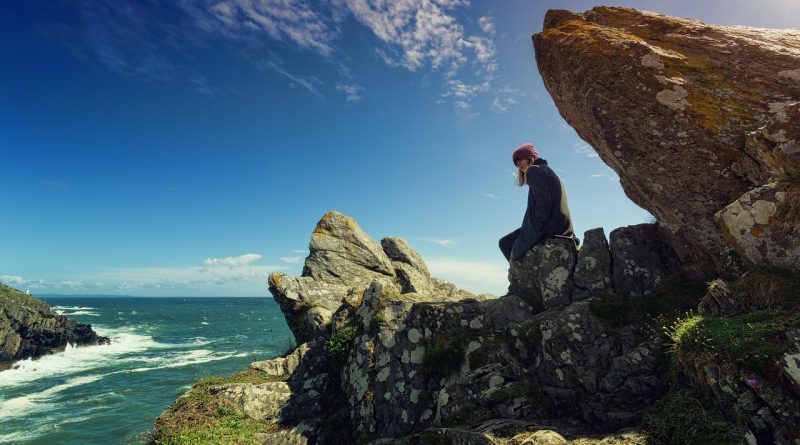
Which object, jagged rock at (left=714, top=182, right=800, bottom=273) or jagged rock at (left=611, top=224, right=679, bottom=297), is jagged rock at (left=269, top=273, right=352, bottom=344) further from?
jagged rock at (left=714, top=182, right=800, bottom=273)

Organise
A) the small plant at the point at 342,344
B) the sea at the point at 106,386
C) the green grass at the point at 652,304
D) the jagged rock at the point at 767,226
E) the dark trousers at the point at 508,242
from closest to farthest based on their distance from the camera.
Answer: the jagged rock at the point at 767,226, the green grass at the point at 652,304, the small plant at the point at 342,344, the dark trousers at the point at 508,242, the sea at the point at 106,386

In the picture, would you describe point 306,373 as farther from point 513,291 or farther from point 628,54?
point 628,54

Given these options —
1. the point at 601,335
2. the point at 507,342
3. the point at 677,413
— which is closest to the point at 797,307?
the point at 677,413

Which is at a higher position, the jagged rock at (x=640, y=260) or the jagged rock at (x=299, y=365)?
the jagged rock at (x=640, y=260)

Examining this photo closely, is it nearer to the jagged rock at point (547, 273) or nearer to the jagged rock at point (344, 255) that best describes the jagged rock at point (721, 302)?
the jagged rock at point (547, 273)

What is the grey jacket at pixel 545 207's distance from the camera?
13.1 metres

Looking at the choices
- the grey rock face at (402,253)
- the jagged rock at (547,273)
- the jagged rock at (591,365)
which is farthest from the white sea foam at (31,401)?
the jagged rock at (591,365)

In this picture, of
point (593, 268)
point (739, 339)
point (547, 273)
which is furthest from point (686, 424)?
point (547, 273)

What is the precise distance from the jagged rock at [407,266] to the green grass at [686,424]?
53.8 feet

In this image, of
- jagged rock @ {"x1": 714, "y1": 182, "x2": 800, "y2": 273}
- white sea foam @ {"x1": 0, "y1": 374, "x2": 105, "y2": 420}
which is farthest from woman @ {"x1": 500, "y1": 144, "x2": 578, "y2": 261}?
white sea foam @ {"x1": 0, "y1": 374, "x2": 105, "y2": 420}

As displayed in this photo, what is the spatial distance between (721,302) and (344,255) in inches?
782

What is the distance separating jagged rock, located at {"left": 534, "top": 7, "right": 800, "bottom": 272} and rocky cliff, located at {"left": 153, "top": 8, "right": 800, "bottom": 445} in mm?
47

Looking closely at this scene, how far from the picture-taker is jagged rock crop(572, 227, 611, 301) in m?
11.9

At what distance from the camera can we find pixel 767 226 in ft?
25.5
